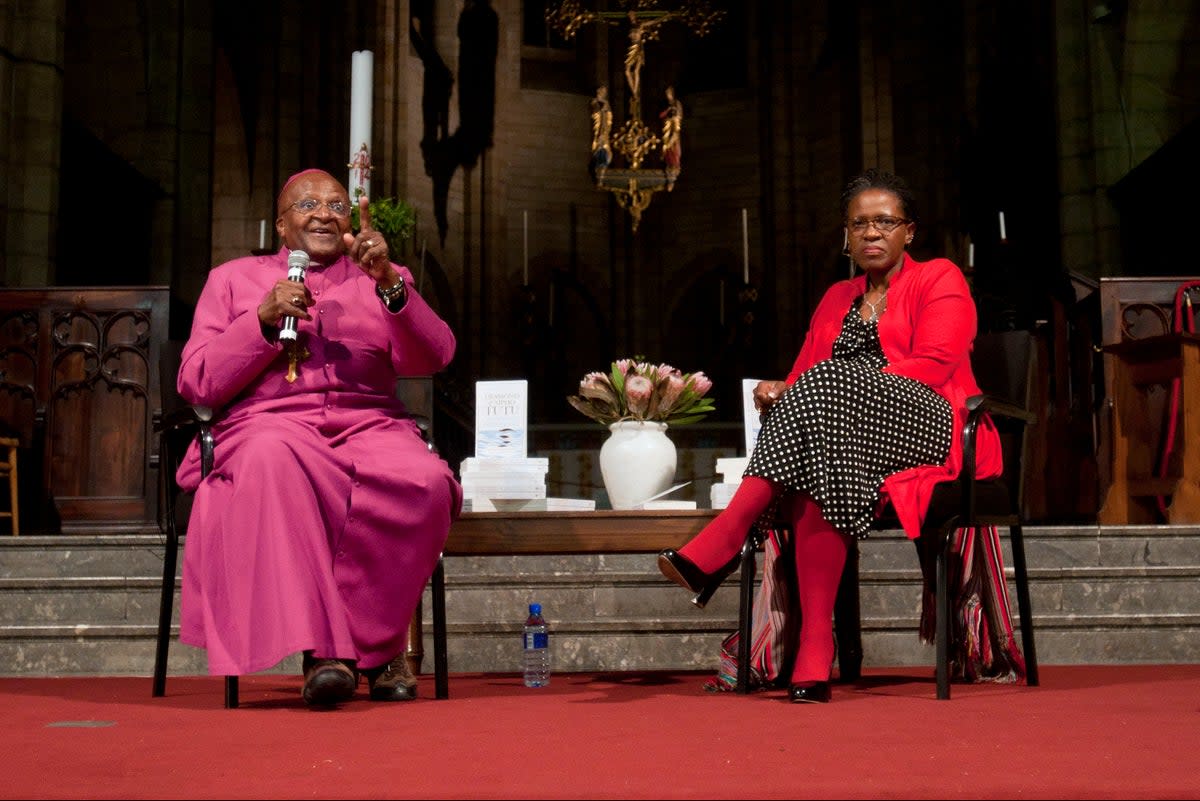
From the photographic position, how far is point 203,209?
10.5 metres

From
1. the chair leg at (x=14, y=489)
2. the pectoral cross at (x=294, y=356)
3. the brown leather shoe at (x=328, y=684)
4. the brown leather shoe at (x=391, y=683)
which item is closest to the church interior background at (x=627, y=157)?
the chair leg at (x=14, y=489)

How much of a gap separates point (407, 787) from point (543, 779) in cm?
19

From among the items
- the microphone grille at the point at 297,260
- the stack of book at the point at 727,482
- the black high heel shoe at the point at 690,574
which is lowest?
the black high heel shoe at the point at 690,574

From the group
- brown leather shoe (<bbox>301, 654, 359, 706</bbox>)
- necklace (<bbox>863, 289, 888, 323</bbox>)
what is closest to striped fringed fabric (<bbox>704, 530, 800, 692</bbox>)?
necklace (<bbox>863, 289, 888, 323</bbox>)

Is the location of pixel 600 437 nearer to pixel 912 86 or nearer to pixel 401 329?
pixel 912 86

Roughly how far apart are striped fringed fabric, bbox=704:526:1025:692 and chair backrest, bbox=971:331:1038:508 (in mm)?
212

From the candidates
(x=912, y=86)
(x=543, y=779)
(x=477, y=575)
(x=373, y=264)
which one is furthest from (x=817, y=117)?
(x=543, y=779)

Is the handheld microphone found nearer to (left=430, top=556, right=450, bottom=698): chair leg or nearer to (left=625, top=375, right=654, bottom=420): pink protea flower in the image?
(left=430, top=556, right=450, bottom=698): chair leg

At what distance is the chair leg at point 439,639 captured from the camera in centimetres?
322

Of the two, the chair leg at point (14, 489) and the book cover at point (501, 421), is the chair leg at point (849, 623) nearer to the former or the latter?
the book cover at point (501, 421)

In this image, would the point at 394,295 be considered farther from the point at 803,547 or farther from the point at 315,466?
the point at 803,547

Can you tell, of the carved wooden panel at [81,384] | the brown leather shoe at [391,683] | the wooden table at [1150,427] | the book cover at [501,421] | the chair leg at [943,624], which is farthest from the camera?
the carved wooden panel at [81,384]

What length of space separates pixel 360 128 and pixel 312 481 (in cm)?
139

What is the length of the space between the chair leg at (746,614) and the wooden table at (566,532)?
0.64 m
